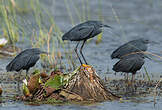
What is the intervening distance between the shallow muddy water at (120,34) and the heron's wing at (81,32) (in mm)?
1302

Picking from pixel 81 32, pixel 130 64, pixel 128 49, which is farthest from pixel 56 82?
pixel 128 49

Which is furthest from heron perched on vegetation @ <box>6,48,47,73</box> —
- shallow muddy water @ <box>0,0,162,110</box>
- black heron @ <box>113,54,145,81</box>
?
black heron @ <box>113,54,145,81</box>

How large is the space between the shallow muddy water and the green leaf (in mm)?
385

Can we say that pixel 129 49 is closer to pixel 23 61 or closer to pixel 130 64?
pixel 130 64

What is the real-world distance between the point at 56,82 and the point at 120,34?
779cm

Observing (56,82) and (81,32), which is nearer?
(56,82)

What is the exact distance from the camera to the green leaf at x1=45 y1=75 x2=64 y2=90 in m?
7.21

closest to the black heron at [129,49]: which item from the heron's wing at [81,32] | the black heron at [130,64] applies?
the black heron at [130,64]

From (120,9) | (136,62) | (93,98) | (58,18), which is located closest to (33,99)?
(93,98)

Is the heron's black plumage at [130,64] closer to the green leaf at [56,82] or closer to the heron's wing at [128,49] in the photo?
the heron's wing at [128,49]

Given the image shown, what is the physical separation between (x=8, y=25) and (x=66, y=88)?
11.9 ft

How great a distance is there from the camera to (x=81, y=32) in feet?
26.5

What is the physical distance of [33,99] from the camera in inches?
287

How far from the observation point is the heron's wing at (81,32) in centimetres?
806
